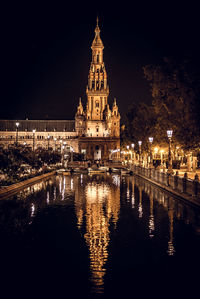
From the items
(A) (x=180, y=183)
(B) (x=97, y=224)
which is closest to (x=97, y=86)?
(A) (x=180, y=183)

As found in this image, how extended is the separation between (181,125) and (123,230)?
2338 cm

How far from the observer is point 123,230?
1313 centimetres

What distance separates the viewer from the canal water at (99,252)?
25.2 ft

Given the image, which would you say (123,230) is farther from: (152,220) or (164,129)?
(164,129)

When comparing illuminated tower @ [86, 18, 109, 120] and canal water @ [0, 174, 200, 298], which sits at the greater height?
illuminated tower @ [86, 18, 109, 120]

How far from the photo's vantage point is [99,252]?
10211mm

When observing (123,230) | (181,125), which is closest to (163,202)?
(123,230)

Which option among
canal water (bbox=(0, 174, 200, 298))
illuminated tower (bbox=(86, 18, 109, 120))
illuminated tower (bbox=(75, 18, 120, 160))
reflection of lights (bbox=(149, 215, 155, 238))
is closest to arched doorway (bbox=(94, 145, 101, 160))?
illuminated tower (bbox=(75, 18, 120, 160))

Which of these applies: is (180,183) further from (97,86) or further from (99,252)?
(97,86)

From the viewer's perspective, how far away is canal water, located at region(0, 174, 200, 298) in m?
7.67

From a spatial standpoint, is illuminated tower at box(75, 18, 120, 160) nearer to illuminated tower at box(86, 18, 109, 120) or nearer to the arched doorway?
illuminated tower at box(86, 18, 109, 120)

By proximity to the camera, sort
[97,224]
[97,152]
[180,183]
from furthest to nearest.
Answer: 1. [97,152]
2. [180,183]
3. [97,224]

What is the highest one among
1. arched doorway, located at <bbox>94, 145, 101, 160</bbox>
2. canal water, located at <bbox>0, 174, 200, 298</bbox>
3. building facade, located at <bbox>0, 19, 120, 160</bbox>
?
building facade, located at <bbox>0, 19, 120, 160</bbox>

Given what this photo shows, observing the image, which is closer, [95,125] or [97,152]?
[97,152]
